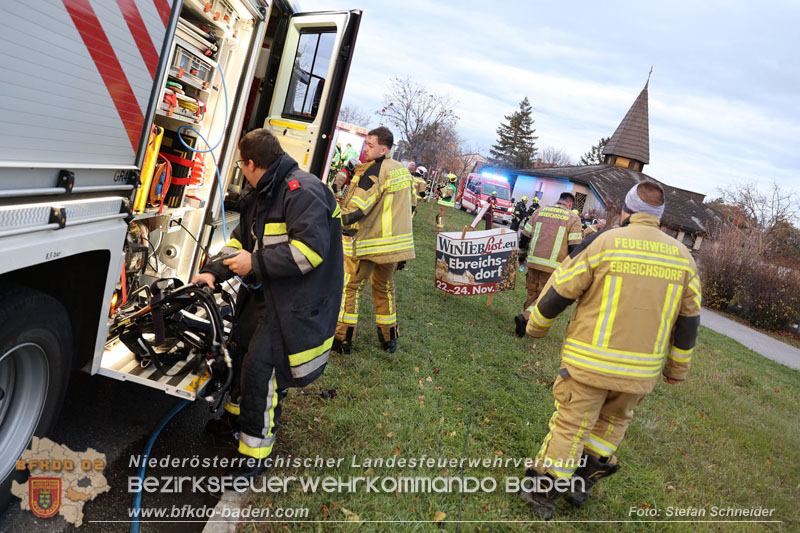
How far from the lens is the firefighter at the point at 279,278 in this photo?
8.59ft

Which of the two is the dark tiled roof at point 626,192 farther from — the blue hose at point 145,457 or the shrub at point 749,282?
the blue hose at point 145,457

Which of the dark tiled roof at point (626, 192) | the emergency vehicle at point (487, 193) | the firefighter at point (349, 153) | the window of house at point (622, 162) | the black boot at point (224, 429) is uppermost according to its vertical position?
the window of house at point (622, 162)

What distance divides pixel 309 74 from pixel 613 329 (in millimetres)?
3911

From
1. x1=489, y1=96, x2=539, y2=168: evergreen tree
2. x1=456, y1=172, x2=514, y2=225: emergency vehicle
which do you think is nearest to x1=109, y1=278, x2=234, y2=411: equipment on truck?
x1=456, y1=172, x2=514, y2=225: emergency vehicle

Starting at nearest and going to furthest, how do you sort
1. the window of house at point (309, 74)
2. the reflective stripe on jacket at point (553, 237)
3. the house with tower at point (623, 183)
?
the window of house at point (309, 74)
the reflective stripe on jacket at point (553, 237)
the house with tower at point (623, 183)

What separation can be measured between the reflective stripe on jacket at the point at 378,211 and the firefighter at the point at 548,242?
2.95 metres

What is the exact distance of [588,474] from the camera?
3.24 metres

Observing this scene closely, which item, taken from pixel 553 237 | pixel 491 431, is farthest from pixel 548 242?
pixel 491 431

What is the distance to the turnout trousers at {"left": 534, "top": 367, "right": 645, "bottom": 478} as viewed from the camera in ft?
9.76

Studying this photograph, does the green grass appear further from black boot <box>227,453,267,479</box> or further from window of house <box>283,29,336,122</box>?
window of house <box>283,29,336,122</box>

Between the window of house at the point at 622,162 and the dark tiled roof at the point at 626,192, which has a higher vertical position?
the window of house at the point at 622,162

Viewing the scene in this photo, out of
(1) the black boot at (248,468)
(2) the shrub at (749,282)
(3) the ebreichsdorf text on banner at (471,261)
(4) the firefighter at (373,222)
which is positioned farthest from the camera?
(2) the shrub at (749,282)

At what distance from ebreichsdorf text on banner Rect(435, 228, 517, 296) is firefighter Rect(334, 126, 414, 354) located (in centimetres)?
284

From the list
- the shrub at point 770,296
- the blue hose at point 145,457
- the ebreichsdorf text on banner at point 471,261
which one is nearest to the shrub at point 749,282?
the shrub at point 770,296
